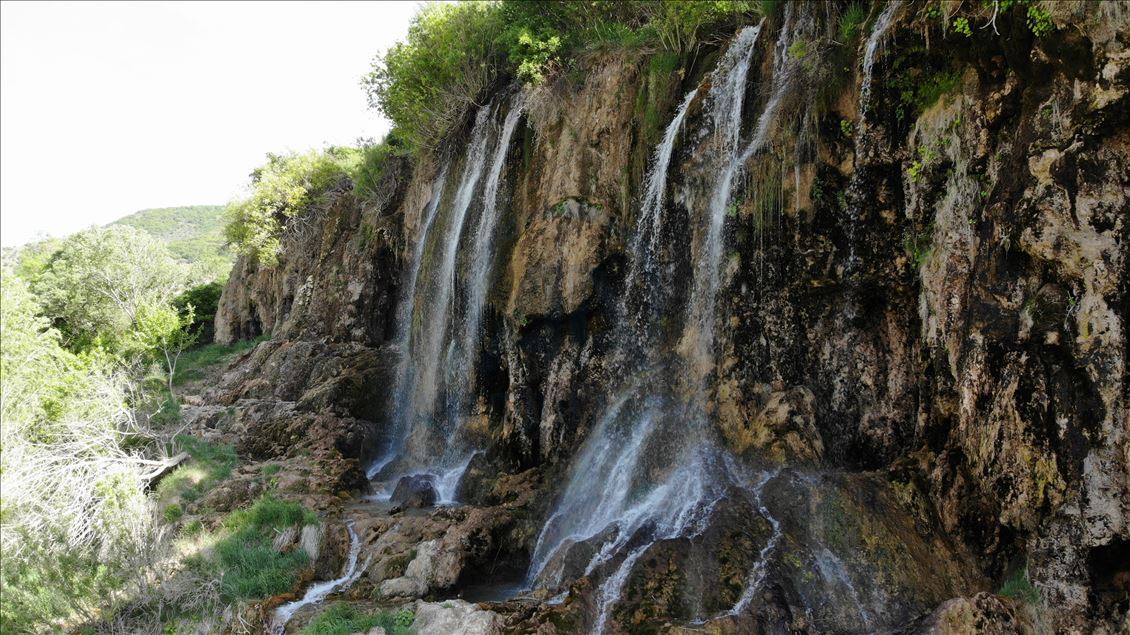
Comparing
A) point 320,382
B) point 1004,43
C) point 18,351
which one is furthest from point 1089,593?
point 320,382

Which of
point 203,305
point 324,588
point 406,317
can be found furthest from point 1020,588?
point 203,305

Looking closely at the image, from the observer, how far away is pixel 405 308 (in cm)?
1978

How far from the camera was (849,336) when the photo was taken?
884 cm

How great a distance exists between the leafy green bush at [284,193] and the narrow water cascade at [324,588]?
802 inches

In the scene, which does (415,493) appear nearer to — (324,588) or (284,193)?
(324,588)

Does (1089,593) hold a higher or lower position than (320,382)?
lower

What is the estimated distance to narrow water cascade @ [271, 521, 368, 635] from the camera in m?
7.87

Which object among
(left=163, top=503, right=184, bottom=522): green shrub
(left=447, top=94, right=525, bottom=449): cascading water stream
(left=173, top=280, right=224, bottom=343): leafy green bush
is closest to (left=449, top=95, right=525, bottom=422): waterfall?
(left=447, top=94, right=525, bottom=449): cascading water stream

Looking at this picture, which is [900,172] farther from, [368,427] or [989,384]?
[368,427]

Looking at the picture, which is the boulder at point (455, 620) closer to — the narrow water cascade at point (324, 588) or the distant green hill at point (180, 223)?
the narrow water cascade at point (324, 588)

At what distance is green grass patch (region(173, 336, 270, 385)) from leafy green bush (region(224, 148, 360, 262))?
4411 millimetres

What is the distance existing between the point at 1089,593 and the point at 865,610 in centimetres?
194

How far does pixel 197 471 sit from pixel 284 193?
1727cm

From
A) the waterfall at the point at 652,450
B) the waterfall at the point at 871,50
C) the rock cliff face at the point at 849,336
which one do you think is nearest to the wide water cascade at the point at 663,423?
the waterfall at the point at 652,450
